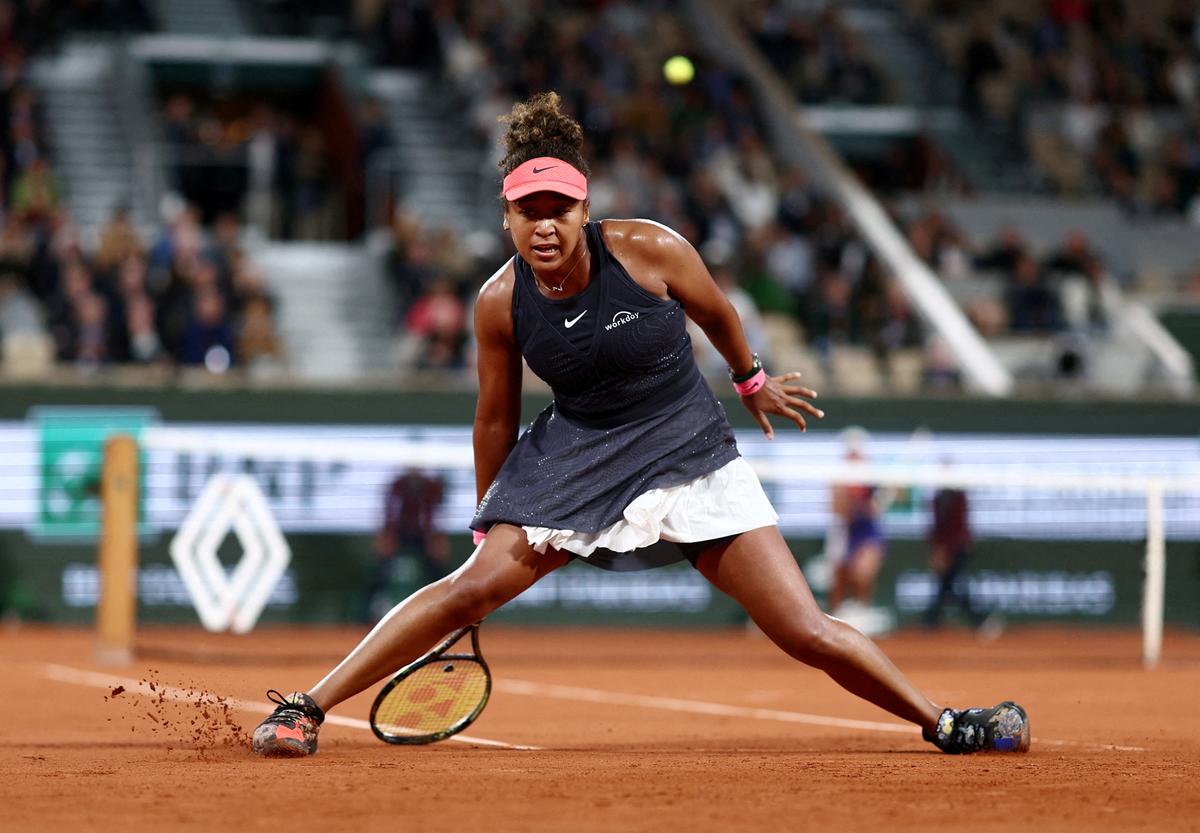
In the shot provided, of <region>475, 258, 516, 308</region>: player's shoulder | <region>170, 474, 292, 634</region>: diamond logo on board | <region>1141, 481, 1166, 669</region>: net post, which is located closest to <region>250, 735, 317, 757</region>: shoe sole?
<region>475, 258, 516, 308</region>: player's shoulder

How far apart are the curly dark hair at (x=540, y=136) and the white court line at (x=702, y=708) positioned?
310 centimetres

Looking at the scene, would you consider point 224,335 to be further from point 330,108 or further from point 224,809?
point 224,809

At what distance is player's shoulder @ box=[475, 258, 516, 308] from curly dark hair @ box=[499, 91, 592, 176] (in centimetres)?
35

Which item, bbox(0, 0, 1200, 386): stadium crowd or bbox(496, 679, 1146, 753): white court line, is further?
bbox(0, 0, 1200, 386): stadium crowd

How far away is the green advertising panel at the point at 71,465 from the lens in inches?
556

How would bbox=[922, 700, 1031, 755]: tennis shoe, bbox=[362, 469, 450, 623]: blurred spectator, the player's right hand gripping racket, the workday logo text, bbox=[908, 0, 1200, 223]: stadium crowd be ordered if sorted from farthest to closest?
1. bbox=[908, 0, 1200, 223]: stadium crowd
2. bbox=[362, 469, 450, 623]: blurred spectator
3. the player's right hand gripping racket
4. bbox=[922, 700, 1031, 755]: tennis shoe
5. the workday logo text

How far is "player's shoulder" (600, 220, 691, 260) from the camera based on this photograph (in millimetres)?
5988

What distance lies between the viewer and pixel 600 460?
19.9 ft

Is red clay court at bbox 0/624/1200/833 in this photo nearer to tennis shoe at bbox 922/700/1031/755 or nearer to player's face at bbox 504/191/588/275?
tennis shoe at bbox 922/700/1031/755

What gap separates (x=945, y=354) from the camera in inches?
683

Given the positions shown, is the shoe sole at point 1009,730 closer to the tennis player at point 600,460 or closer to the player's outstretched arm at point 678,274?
the tennis player at point 600,460

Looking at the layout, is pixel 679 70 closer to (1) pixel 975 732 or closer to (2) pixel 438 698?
(2) pixel 438 698

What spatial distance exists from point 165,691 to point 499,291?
4333 millimetres

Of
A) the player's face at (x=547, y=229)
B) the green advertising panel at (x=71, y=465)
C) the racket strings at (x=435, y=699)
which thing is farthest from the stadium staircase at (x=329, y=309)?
the player's face at (x=547, y=229)
